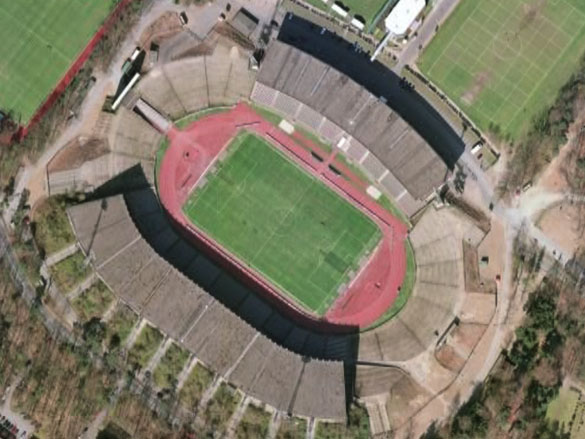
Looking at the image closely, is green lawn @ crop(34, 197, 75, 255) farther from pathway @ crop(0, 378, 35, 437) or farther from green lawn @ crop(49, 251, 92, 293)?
pathway @ crop(0, 378, 35, 437)

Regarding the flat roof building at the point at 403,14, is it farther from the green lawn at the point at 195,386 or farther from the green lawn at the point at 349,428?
the green lawn at the point at 195,386

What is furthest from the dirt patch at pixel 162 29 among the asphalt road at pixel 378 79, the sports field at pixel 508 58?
the sports field at pixel 508 58

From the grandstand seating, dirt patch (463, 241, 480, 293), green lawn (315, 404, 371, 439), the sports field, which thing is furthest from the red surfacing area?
the sports field

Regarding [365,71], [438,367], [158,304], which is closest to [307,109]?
[365,71]

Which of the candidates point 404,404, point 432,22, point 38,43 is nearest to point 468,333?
point 404,404

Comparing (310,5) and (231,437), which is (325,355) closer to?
(231,437)

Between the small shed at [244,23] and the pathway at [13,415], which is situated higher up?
the small shed at [244,23]
